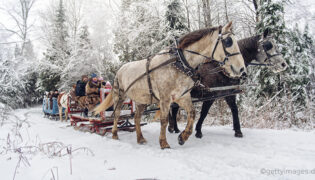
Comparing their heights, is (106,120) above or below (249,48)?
below

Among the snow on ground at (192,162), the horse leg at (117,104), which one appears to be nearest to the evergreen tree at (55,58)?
the horse leg at (117,104)

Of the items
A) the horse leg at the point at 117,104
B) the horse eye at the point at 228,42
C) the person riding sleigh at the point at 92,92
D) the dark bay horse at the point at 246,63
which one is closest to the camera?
the horse eye at the point at 228,42

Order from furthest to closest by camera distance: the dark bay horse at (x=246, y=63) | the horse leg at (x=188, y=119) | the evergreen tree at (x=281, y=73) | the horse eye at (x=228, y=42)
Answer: the evergreen tree at (x=281, y=73) → the dark bay horse at (x=246, y=63) → the horse leg at (x=188, y=119) → the horse eye at (x=228, y=42)

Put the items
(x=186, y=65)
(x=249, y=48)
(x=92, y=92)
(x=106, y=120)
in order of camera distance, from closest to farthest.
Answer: (x=186, y=65)
(x=249, y=48)
(x=106, y=120)
(x=92, y=92)

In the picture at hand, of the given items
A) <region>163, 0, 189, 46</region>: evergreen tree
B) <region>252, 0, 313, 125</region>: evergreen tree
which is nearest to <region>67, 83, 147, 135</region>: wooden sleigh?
<region>252, 0, 313, 125</region>: evergreen tree

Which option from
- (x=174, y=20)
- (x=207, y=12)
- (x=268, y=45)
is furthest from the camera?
(x=174, y=20)

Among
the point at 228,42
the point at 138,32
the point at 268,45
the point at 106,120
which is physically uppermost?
the point at 138,32

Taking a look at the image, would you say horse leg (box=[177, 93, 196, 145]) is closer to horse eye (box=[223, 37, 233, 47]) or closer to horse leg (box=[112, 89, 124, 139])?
horse eye (box=[223, 37, 233, 47])

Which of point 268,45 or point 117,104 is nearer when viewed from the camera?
point 268,45

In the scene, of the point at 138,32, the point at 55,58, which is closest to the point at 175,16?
the point at 138,32

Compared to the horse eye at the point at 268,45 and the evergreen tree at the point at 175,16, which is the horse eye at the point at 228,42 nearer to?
the horse eye at the point at 268,45

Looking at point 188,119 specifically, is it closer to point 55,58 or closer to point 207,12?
point 207,12

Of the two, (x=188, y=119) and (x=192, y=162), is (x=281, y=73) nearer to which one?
(x=188, y=119)

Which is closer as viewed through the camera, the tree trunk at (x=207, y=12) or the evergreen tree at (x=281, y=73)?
the evergreen tree at (x=281, y=73)
